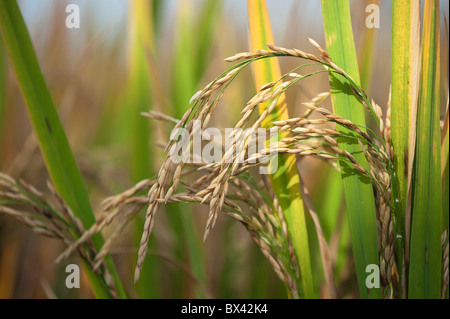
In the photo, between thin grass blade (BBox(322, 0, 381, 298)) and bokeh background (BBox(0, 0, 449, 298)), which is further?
bokeh background (BBox(0, 0, 449, 298))

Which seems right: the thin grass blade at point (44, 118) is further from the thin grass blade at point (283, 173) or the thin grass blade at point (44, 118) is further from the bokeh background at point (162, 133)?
the thin grass blade at point (283, 173)

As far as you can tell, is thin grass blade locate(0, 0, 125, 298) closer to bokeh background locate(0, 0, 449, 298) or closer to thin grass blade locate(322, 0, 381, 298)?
bokeh background locate(0, 0, 449, 298)

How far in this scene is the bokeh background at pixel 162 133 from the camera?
2.90 ft

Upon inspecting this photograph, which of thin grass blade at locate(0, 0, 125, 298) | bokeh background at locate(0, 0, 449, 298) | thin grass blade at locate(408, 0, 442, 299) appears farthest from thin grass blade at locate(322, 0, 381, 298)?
thin grass blade at locate(0, 0, 125, 298)

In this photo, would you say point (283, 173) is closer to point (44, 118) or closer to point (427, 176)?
point (427, 176)

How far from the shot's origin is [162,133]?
0.98 m

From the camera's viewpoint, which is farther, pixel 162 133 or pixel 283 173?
pixel 162 133

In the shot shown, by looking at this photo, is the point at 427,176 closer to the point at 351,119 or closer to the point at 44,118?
the point at 351,119

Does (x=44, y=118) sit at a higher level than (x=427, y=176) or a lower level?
higher

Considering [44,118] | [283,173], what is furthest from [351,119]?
[44,118]

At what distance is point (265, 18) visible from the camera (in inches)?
23.9

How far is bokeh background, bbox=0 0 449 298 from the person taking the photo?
0.88 m
